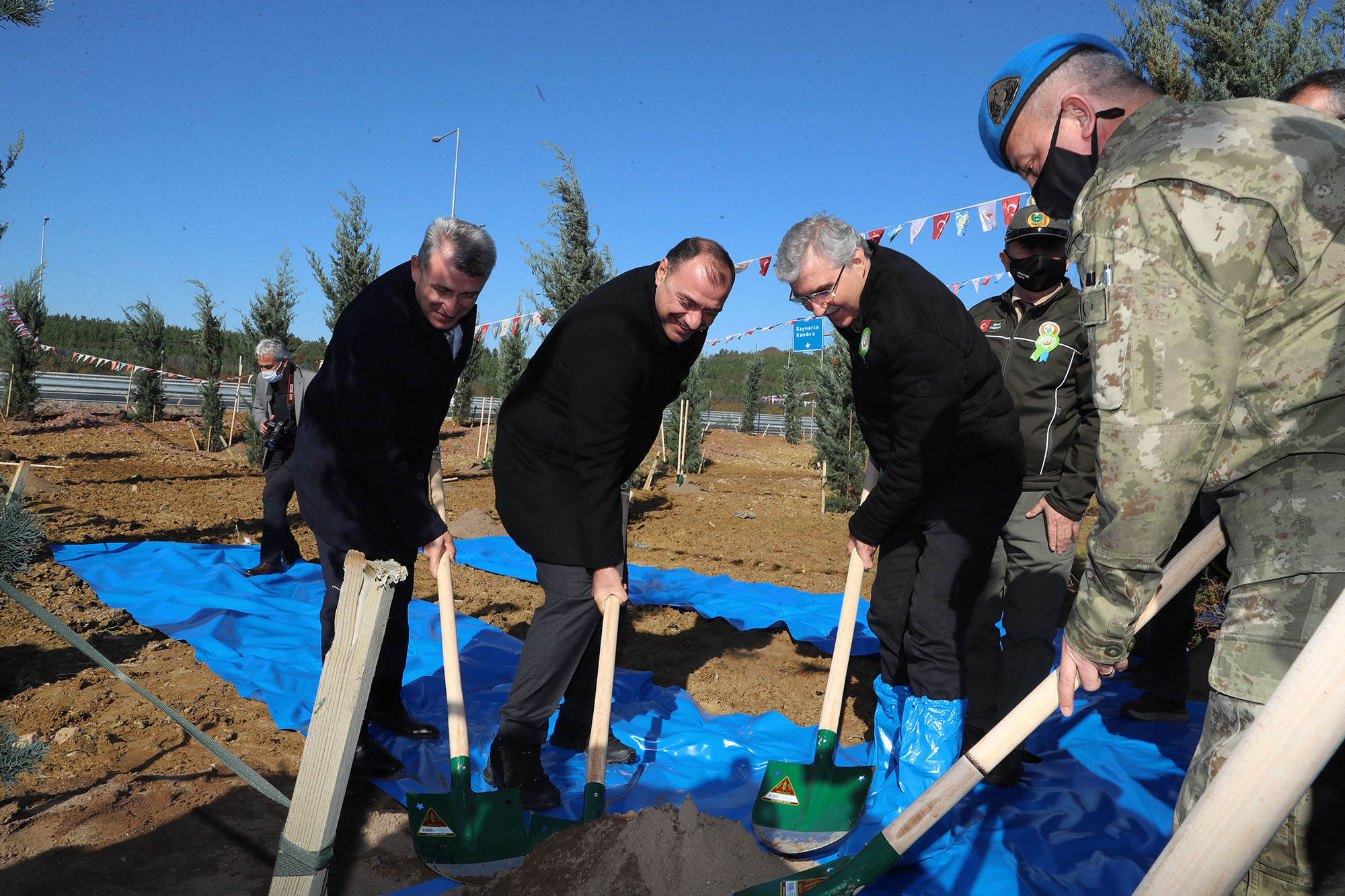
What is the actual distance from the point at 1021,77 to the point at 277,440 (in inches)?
229

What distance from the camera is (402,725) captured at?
3252 millimetres

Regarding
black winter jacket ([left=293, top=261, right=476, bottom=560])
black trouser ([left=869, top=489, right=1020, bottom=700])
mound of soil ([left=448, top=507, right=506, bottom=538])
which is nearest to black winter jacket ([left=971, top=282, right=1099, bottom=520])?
black trouser ([left=869, top=489, right=1020, bottom=700])

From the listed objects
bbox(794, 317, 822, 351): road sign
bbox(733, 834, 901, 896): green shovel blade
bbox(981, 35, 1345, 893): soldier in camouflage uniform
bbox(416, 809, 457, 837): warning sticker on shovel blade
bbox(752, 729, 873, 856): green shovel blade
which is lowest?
bbox(416, 809, 457, 837): warning sticker on shovel blade

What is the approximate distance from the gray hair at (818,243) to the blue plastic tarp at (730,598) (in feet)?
7.77

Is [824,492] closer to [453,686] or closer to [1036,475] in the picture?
[1036,475]

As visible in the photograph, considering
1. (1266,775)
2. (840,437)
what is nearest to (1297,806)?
(1266,775)

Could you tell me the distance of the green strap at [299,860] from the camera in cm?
163

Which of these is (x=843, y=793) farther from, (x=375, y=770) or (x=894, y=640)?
(x=375, y=770)

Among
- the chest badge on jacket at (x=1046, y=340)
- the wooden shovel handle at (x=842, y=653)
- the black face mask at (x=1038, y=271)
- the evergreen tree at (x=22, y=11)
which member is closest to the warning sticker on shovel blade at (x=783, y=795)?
the wooden shovel handle at (x=842, y=653)

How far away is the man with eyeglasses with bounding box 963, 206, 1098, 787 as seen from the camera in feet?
9.92

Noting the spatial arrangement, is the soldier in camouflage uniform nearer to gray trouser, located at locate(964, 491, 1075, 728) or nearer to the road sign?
gray trouser, located at locate(964, 491, 1075, 728)

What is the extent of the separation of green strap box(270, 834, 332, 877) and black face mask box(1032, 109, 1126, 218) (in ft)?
6.45

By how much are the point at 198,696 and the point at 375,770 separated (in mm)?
1358

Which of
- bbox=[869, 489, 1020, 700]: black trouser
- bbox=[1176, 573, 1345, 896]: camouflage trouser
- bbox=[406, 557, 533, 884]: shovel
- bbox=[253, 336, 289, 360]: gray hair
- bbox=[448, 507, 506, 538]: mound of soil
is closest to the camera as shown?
bbox=[1176, 573, 1345, 896]: camouflage trouser
